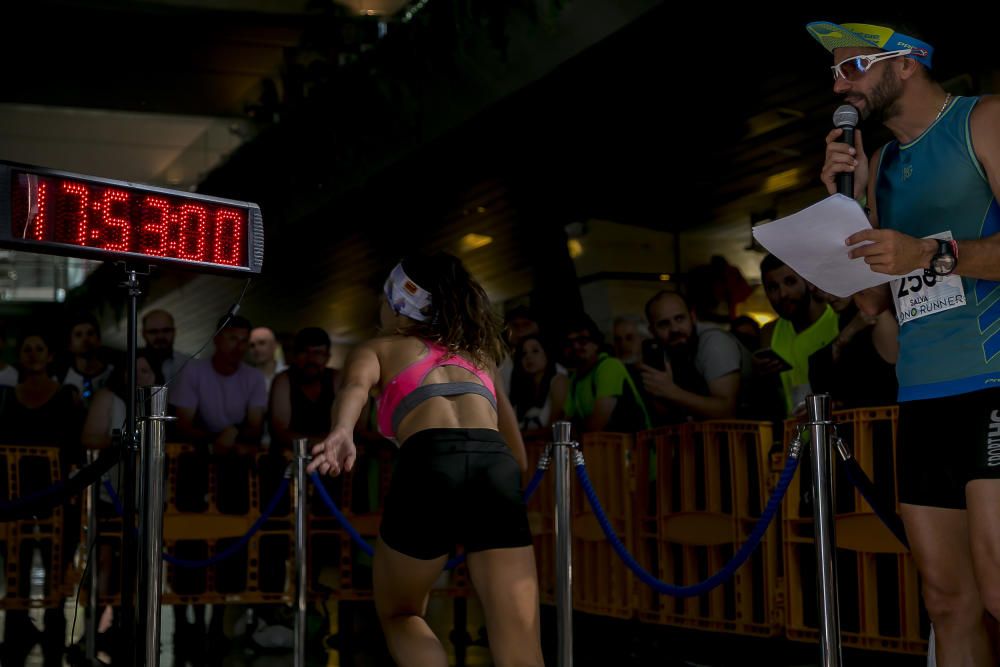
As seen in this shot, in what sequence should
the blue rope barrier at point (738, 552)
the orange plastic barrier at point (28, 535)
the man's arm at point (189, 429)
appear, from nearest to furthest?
the blue rope barrier at point (738, 552) → the orange plastic barrier at point (28, 535) → the man's arm at point (189, 429)

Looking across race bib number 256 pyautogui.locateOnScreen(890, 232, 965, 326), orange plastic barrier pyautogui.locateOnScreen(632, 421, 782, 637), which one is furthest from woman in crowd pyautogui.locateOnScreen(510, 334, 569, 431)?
race bib number 256 pyautogui.locateOnScreen(890, 232, 965, 326)

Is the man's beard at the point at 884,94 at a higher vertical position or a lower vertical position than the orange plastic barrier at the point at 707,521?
higher

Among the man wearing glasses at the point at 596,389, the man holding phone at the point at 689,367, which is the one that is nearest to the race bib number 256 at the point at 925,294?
the man holding phone at the point at 689,367

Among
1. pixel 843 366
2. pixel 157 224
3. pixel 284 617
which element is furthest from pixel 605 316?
pixel 157 224

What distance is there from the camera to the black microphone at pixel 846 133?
3.11 meters

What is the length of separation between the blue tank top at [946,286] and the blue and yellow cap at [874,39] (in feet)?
0.61

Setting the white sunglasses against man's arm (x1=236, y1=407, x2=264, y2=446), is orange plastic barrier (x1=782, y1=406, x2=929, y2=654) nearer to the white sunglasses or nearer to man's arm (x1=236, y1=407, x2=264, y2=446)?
the white sunglasses

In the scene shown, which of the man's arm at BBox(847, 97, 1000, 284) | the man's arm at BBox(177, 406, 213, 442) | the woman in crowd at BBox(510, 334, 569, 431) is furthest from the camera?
the woman in crowd at BBox(510, 334, 569, 431)

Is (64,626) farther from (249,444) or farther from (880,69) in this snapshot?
(880,69)

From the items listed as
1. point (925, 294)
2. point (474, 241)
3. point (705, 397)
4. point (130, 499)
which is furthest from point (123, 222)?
point (474, 241)

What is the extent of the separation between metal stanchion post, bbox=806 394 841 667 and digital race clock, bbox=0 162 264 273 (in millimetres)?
2169

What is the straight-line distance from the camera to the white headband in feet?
12.9

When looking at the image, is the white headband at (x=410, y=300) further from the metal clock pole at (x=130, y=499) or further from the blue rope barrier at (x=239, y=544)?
the blue rope barrier at (x=239, y=544)

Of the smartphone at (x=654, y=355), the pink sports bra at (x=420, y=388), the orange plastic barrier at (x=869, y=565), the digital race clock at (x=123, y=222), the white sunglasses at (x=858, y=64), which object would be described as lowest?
the orange plastic barrier at (x=869, y=565)
